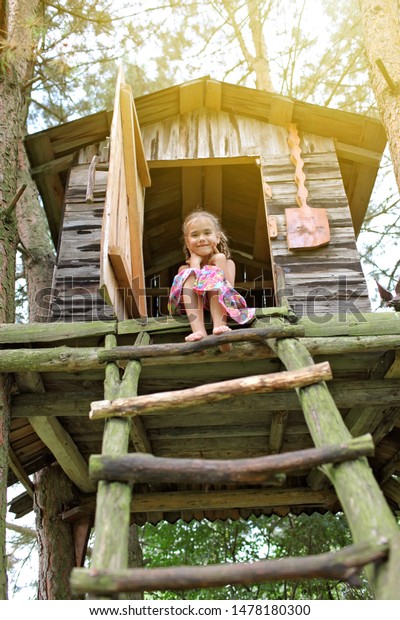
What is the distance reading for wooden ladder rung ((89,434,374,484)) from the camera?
6.64ft

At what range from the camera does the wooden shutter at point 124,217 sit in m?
3.57

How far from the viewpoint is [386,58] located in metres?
5.11

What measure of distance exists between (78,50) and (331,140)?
4.66m

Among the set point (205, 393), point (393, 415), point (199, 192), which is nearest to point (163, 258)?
point (199, 192)

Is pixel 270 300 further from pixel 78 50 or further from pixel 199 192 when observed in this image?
pixel 78 50

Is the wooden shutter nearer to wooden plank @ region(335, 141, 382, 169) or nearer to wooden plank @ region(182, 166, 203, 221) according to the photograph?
wooden plank @ region(182, 166, 203, 221)

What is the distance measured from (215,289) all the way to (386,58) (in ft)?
10.0

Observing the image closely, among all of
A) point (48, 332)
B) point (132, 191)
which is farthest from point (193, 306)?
point (132, 191)

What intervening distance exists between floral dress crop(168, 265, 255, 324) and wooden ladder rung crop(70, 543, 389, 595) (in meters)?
2.09

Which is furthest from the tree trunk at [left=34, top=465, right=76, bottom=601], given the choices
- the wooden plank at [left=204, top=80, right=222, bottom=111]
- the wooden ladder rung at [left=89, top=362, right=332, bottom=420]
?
the wooden plank at [left=204, top=80, right=222, bottom=111]

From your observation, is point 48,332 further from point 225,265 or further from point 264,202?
point 264,202

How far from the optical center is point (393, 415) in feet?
15.3

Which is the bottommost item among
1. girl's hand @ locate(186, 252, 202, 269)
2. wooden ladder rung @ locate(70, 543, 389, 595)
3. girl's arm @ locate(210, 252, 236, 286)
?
wooden ladder rung @ locate(70, 543, 389, 595)
